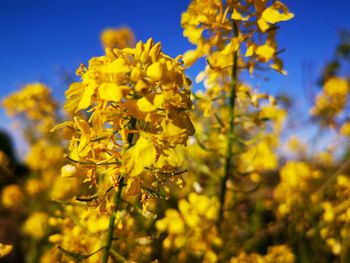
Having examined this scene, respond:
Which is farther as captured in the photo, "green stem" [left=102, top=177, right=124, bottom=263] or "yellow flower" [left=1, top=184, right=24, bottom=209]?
"yellow flower" [left=1, top=184, right=24, bottom=209]

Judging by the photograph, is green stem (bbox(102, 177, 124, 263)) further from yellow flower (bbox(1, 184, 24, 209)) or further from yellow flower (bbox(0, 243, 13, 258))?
yellow flower (bbox(1, 184, 24, 209))

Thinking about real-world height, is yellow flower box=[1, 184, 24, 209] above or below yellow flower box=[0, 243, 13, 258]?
above

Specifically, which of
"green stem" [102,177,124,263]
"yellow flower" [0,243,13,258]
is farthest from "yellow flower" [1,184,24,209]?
"green stem" [102,177,124,263]

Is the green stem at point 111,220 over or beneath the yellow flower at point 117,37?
beneath

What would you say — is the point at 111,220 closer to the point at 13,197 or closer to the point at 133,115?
the point at 133,115

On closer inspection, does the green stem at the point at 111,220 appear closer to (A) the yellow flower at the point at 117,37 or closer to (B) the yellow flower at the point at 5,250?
(B) the yellow flower at the point at 5,250

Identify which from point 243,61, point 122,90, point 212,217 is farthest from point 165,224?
point 122,90

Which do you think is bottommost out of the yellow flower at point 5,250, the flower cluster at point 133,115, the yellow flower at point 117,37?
the yellow flower at point 5,250

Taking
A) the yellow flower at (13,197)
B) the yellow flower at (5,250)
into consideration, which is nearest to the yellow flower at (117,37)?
the yellow flower at (13,197)

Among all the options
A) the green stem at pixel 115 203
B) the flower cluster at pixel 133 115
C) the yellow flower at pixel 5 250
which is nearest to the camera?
the flower cluster at pixel 133 115

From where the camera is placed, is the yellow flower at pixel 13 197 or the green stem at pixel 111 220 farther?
the yellow flower at pixel 13 197

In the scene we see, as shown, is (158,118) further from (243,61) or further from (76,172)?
(243,61)
